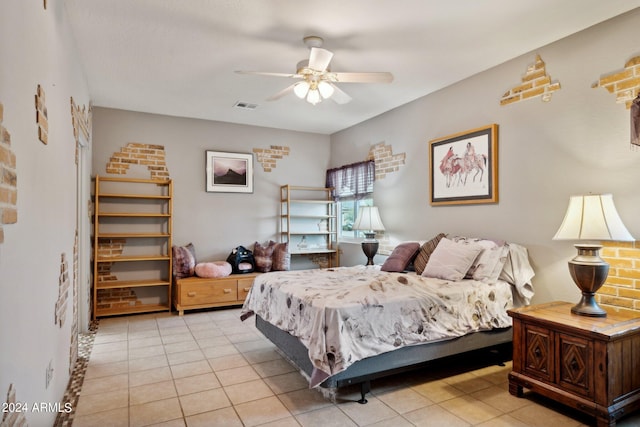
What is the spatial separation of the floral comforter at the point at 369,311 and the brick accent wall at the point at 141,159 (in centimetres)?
278

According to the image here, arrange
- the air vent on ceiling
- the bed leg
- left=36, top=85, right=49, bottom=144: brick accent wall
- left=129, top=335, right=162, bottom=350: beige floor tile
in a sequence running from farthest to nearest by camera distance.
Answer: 1. the air vent on ceiling
2. left=129, top=335, right=162, bottom=350: beige floor tile
3. the bed leg
4. left=36, top=85, right=49, bottom=144: brick accent wall

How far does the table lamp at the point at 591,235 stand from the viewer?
2443 millimetres

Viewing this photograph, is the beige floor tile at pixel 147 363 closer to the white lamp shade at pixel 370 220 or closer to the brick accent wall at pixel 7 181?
the brick accent wall at pixel 7 181

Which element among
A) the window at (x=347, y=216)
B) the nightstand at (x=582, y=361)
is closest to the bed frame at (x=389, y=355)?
the nightstand at (x=582, y=361)

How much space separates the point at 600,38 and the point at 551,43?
0.37 metres

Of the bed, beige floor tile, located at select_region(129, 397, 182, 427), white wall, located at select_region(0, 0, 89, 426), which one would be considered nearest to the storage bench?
the bed

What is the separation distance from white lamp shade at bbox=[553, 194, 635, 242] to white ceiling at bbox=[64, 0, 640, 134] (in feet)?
4.44

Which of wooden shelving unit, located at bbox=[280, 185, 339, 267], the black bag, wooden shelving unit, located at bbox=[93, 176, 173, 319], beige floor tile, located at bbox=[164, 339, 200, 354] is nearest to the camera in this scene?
beige floor tile, located at bbox=[164, 339, 200, 354]

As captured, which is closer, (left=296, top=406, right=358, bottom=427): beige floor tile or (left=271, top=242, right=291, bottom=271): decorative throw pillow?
(left=296, top=406, right=358, bottom=427): beige floor tile

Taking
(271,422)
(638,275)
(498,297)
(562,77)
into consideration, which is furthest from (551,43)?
(271,422)

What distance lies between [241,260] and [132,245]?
147cm

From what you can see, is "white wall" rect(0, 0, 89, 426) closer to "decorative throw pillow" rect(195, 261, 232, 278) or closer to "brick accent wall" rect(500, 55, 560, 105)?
"decorative throw pillow" rect(195, 261, 232, 278)

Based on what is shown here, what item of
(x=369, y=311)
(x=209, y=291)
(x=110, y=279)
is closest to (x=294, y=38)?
(x=369, y=311)

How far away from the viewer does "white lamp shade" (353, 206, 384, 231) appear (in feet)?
16.4
